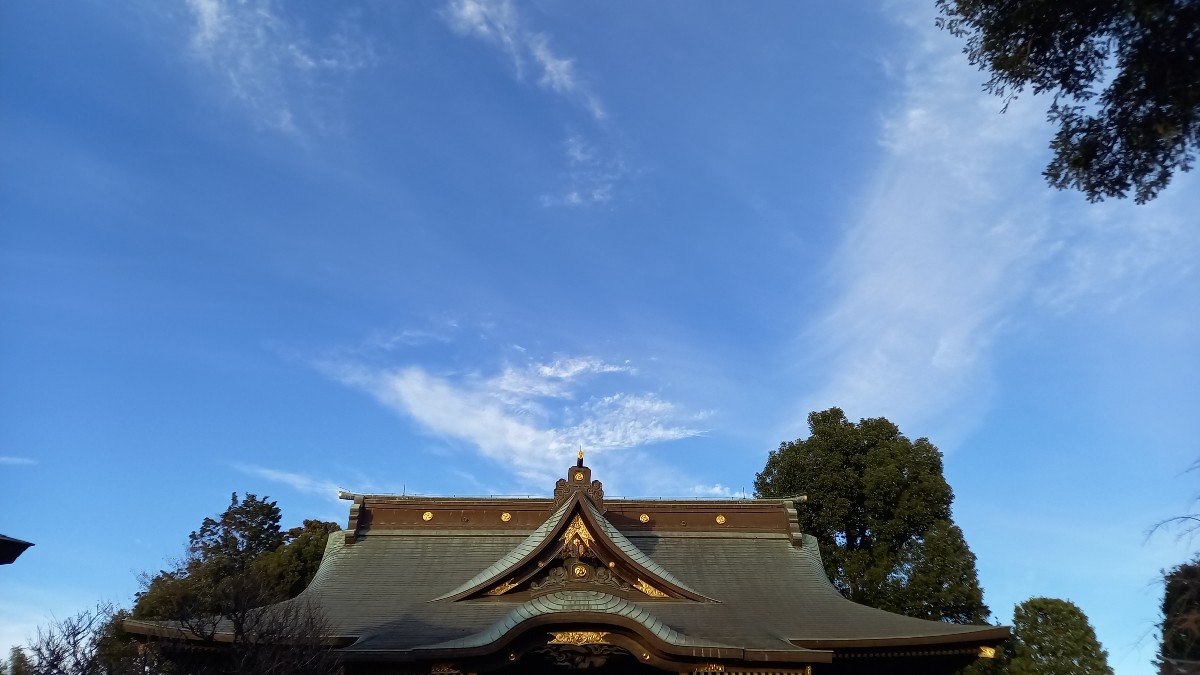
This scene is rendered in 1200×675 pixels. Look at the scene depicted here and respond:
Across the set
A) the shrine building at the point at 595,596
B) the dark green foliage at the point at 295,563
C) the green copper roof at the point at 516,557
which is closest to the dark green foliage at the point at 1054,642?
the shrine building at the point at 595,596

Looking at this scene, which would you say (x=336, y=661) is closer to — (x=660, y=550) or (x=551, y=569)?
(x=551, y=569)

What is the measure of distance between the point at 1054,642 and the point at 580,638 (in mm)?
18676

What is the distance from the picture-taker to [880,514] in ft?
96.8

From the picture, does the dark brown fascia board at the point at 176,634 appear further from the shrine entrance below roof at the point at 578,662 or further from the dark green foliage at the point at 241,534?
the dark green foliage at the point at 241,534

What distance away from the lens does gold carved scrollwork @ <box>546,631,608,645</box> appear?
1291cm

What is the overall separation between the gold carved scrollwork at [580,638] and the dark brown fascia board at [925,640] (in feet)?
11.3

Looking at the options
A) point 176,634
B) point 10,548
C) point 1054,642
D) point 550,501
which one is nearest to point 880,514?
point 1054,642

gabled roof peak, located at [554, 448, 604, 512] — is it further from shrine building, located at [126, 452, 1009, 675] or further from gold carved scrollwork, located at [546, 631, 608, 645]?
gold carved scrollwork, located at [546, 631, 608, 645]

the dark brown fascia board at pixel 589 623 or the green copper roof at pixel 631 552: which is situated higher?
the green copper roof at pixel 631 552

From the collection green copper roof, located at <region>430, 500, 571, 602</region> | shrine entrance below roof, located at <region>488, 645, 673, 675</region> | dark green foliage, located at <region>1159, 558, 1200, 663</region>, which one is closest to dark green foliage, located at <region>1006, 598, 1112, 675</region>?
shrine entrance below roof, located at <region>488, 645, 673, 675</region>

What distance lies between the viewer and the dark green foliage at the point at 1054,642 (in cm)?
2294

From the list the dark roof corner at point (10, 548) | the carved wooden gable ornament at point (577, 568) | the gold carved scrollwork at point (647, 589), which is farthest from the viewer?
the gold carved scrollwork at point (647, 589)

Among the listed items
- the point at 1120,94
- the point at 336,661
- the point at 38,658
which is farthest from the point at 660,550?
the point at 1120,94

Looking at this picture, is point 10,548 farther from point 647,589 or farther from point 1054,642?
point 1054,642
